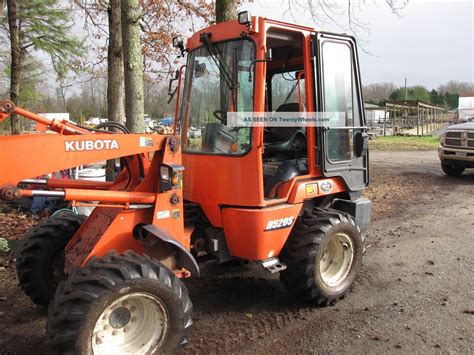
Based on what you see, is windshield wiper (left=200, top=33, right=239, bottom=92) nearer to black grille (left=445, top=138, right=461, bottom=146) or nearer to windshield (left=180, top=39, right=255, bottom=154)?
windshield (left=180, top=39, right=255, bottom=154)

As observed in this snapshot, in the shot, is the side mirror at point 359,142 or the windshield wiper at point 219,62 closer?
the windshield wiper at point 219,62

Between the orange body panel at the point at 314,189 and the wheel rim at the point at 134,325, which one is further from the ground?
the orange body panel at the point at 314,189

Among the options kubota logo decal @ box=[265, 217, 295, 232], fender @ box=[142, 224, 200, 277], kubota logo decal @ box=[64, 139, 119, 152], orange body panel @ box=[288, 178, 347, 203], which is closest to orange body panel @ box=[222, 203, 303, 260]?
kubota logo decal @ box=[265, 217, 295, 232]

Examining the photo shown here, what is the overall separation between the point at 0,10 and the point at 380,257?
11.1 m

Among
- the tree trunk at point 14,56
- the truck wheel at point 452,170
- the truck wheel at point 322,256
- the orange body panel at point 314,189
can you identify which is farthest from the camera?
the tree trunk at point 14,56

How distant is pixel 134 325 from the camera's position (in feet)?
10.7

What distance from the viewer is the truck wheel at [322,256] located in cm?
414

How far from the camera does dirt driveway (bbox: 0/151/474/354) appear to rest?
3.66m

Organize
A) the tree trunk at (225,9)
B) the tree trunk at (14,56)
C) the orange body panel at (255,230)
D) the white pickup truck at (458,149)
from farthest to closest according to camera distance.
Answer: the tree trunk at (14,56) → the white pickup truck at (458,149) → the tree trunk at (225,9) → the orange body panel at (255,230)

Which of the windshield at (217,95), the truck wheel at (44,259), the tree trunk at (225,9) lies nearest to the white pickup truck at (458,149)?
the tree trunk at (225,9)

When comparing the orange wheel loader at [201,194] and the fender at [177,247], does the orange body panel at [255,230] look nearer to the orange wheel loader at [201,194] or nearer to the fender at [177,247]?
the orange wheel loader at [201,194]

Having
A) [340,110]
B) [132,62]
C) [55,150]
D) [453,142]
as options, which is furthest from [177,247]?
[453,142]

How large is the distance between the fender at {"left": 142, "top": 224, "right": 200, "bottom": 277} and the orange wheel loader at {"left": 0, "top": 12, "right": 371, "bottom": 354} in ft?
0.05

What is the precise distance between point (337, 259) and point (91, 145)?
2.71m
